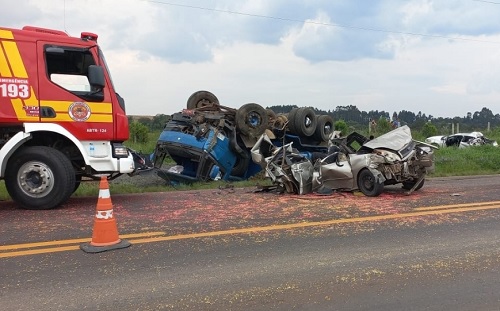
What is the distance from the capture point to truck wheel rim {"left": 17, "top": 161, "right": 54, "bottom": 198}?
7.14m

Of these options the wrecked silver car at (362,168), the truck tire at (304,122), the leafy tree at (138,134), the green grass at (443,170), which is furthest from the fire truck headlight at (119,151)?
the leafy tree at (138,134)

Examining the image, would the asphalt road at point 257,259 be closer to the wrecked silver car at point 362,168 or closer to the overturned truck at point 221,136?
the wrecked silver car at point 362,168

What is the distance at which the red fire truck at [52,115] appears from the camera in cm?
700

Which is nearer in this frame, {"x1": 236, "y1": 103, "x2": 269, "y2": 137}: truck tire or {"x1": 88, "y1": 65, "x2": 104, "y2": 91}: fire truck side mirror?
{"x1": 88, "y1": 65, "x2": 104, "y2": 91}: fire truck side mirror

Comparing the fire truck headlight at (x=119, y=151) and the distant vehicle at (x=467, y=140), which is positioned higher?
the fire truck headlight at (x=119, y=151)

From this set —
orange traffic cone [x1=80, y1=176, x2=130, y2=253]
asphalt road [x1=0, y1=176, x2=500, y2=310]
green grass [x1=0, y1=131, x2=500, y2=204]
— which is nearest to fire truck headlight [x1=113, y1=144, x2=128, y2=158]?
asphalt road [x1=0, y1=176, x2=500, y2=310]

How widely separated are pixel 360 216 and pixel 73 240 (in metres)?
4.15

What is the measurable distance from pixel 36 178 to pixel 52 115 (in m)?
1.03

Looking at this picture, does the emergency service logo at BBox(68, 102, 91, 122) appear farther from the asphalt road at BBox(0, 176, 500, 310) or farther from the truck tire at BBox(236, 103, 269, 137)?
the truck tire at BBox(236, 103, 269, 137)

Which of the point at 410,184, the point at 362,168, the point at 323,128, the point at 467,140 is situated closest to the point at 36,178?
the point at 362,168

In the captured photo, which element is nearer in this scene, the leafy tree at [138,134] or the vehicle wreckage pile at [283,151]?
the vehicle wreckage pile at [283,151]

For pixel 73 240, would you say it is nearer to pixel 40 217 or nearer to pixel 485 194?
pixel 40 217

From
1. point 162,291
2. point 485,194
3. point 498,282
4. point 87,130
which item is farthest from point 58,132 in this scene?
point 485,194

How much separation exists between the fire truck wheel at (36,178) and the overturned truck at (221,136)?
170 inches
